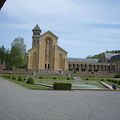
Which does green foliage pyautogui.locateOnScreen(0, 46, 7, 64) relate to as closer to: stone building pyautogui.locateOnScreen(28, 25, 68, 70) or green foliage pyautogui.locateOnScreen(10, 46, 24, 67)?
stone building pyautogui.locateOnScreen(28, 25, 68, 70)

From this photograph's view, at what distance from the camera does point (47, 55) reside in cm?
10131

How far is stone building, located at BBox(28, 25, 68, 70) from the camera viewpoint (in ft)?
327

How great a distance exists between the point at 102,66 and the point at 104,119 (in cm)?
11185

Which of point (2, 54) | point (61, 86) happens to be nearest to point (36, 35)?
point (2, 54)

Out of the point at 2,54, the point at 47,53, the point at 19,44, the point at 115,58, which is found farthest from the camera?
the point at 115,58

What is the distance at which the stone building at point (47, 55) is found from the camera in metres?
99.7

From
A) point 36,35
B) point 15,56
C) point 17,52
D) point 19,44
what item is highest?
point 36,35

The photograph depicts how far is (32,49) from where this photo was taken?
100m

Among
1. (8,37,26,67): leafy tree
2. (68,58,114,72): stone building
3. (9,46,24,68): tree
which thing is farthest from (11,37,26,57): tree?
(68,58,114,72): stone building

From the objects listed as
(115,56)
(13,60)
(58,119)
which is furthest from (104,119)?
(115,56)

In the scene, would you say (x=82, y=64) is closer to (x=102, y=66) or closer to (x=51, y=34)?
(x=102, y=66)

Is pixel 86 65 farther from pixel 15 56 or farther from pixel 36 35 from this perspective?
pixel 15 56

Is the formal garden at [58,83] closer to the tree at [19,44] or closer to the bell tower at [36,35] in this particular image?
the tree at [19,44]

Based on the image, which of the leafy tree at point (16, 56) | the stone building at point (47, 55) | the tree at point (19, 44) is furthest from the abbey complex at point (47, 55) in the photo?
the leafy tree at point (16, 56)
